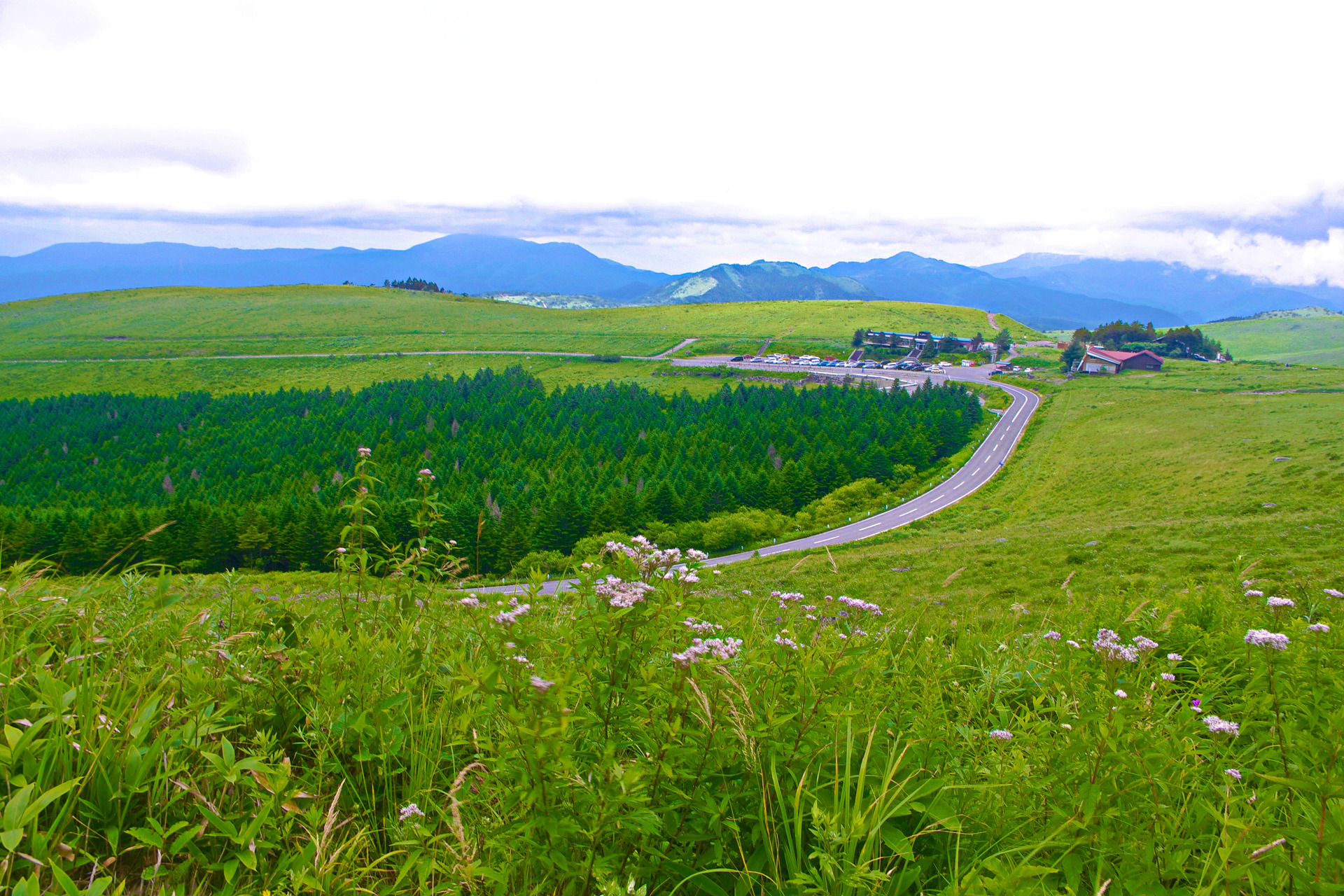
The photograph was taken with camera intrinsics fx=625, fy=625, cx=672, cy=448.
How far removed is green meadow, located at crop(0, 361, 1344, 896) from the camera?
2037 mm

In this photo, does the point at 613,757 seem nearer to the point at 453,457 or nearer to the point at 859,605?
the point at 859,605

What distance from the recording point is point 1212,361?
10881 cm

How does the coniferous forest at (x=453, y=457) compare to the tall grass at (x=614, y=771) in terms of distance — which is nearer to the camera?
the tall grass at (x=614, y=771)

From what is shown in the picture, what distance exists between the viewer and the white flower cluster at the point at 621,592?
2438mm

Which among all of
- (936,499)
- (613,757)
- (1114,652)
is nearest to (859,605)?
(1114,652)

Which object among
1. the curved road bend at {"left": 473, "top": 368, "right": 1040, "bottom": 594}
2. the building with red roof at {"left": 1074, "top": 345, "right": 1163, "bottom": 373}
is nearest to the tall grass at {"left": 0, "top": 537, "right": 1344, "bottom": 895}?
the curved road bend at {"left": 473, "top": 368, "right": 1040, "bottom": 594}

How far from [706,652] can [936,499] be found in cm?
5372

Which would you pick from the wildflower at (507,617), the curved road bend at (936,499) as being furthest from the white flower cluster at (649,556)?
the curved road bend at (936,499)

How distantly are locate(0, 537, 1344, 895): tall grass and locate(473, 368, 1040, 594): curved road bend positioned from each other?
29347mm

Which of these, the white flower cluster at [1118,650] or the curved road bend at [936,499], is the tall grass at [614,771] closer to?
the white flower cluster at [1118,650]

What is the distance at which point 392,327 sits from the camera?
176 m

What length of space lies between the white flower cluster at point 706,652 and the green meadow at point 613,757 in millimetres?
23

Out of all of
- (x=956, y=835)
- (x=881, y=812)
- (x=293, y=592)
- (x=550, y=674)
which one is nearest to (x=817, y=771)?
(x=881, y=812)

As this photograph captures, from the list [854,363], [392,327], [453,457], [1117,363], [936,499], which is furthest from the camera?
[392,327]
